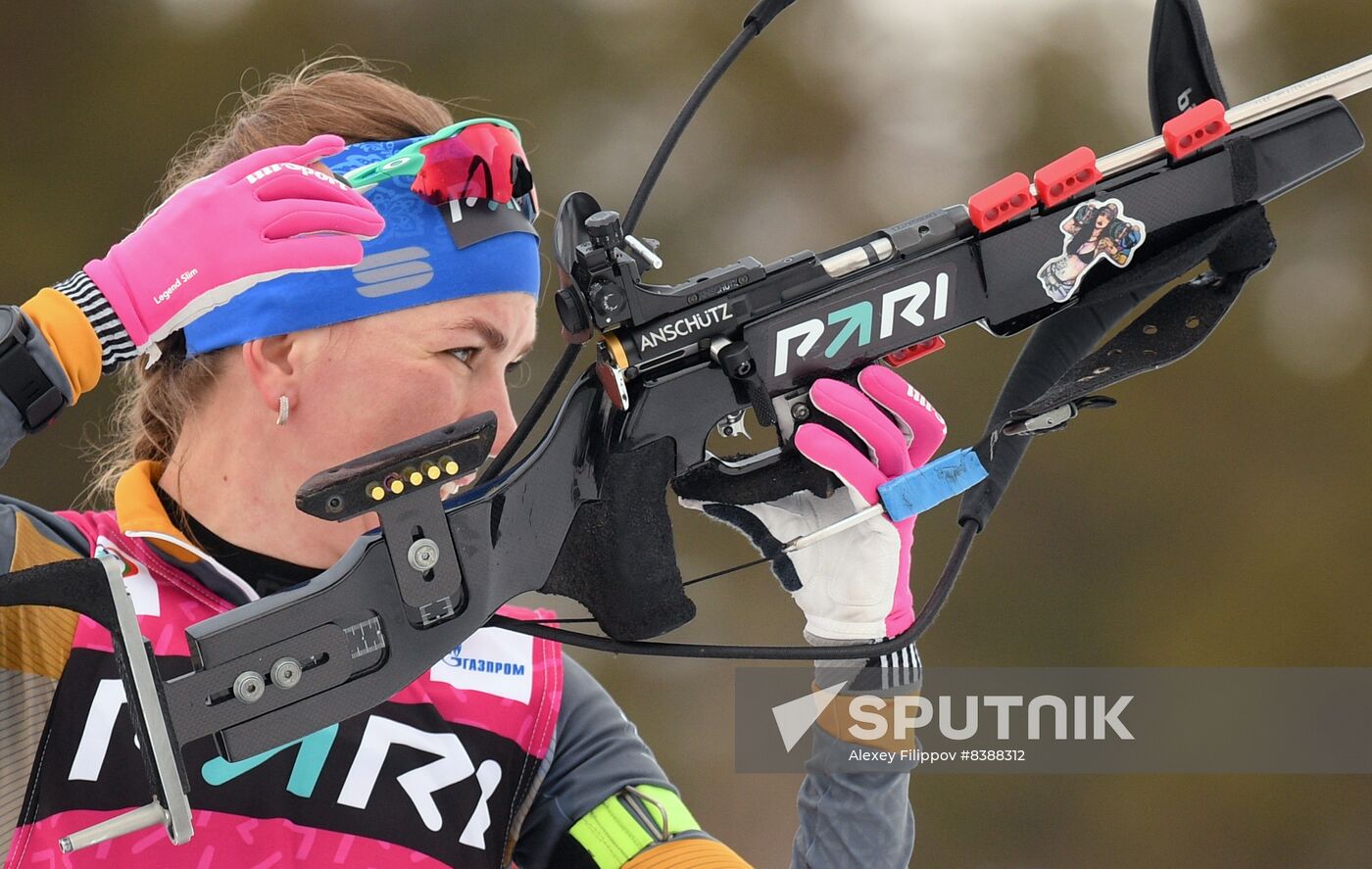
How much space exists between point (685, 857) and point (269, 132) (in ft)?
1.82

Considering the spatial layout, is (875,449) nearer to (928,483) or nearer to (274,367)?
(928,483)

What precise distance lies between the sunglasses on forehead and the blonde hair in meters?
0.08

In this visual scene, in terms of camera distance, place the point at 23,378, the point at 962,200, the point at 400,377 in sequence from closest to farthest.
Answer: the point at 23,378, the point at 400,377, the point at 962,200

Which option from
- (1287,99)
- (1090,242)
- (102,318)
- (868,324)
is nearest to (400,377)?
(102,318)

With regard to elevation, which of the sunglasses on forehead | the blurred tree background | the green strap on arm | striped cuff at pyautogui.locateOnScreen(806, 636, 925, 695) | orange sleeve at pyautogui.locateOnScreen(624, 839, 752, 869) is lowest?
orange sleeve at pyautogui.locateOnScreen(624, 839, 752, 869)

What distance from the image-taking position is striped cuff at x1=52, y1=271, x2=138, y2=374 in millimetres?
795

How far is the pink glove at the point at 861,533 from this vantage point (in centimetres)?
80

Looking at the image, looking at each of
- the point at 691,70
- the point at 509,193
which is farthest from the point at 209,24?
the point at 509,193

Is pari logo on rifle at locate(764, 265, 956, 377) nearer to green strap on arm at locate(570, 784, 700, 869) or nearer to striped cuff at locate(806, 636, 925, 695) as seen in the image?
striped cuff at locate(806, 636, 925, 695)

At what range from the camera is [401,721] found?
0.93 m

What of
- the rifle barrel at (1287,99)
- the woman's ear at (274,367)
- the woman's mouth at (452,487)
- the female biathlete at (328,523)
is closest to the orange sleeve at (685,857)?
the female biathlete at (328,523)

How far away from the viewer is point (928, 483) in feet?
2.60

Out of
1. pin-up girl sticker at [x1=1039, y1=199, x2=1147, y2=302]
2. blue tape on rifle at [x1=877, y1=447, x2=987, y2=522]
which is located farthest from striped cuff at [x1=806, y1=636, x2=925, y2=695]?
pin-up girl sticker at [x1=1039, y1=199, x2=1147, y2=302]

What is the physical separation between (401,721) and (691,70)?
178cm
